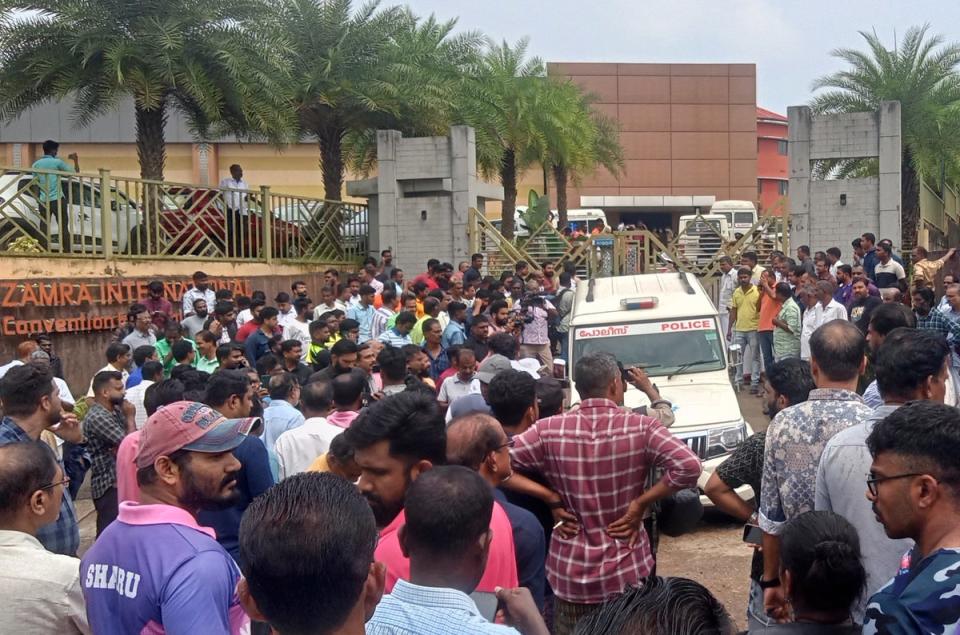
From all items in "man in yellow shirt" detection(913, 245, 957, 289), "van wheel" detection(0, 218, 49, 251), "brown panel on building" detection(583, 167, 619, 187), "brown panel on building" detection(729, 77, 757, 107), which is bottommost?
"man in yellow shirt" detection(913, 245, 957, 289)

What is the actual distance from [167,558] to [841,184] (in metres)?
19.6

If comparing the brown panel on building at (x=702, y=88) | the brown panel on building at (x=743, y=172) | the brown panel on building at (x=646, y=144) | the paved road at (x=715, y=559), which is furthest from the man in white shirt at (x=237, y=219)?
the brown panel on building at (x=743, y=172)

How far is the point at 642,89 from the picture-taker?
162 ft

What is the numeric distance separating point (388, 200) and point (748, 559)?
605 inches

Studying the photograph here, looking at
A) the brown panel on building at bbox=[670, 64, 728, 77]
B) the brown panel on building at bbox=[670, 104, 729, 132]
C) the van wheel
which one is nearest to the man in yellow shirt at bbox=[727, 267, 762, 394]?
the van wheel

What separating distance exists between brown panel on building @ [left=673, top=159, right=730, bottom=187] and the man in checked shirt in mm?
46343

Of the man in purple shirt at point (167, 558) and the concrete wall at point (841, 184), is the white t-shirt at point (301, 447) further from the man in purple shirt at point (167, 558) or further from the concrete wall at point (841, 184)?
the concrete wall at point (841, 184)

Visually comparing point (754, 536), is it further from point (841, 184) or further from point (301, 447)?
point (841, 184)

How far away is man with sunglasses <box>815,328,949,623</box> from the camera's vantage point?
12.3ft

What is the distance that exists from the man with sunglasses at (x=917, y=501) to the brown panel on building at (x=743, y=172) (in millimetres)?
48519

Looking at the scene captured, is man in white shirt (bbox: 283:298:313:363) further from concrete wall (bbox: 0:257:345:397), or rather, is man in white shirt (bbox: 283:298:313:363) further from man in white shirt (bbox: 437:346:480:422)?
man in white shirt (bbox: 437:346:480:422)

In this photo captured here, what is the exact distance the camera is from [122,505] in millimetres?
3256

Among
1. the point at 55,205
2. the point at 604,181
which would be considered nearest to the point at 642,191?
the point at 604,181

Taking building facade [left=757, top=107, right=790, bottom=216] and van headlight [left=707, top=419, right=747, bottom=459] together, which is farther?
building facade [left=757, top=107, right=790, bottom=216]
